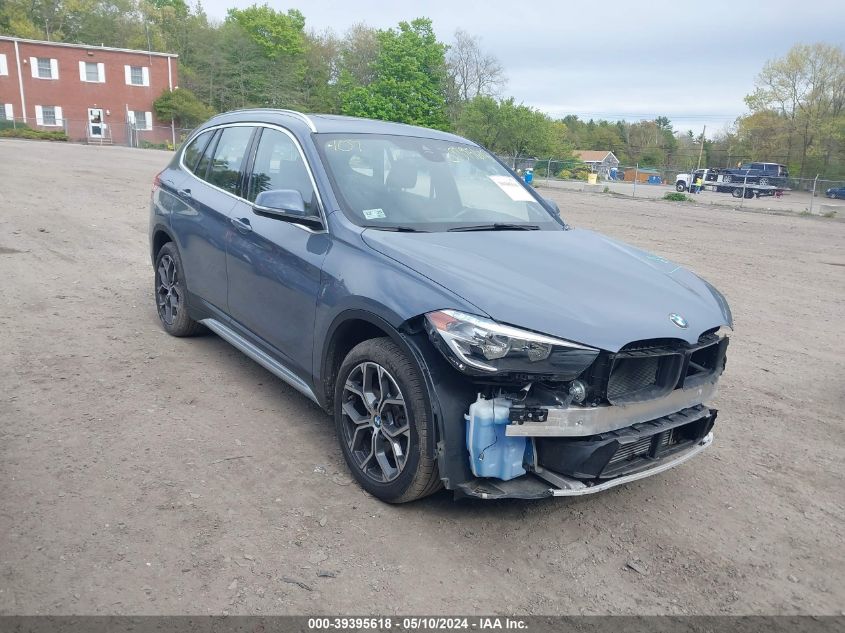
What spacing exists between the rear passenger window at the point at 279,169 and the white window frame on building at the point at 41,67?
184 feet

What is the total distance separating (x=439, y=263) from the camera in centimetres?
333

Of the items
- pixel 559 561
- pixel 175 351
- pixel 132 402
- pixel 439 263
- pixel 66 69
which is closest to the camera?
pixel 559 561

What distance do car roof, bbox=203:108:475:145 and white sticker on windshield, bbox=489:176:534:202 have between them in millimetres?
490

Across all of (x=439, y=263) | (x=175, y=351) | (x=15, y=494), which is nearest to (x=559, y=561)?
(x=439, y=263)

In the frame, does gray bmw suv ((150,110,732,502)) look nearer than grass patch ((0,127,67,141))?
Yes

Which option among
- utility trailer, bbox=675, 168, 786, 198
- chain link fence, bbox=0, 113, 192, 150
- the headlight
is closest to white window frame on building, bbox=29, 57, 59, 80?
chain link fence, bbox=0, 113, 192, 150

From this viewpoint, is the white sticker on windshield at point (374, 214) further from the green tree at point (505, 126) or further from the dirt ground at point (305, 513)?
the green tree at point (505, 126)

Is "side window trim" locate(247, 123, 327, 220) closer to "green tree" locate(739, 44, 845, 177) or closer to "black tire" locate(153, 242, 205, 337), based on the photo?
"black tire" locate(153, 242, 205, 337)

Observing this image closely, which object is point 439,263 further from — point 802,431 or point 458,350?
point 802,431

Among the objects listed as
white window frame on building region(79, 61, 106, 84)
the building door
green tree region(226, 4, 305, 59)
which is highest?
green tree region(226, 4, 305, 59)

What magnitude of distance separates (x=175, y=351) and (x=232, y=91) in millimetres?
66599

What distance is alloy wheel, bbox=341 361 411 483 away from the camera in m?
3.32

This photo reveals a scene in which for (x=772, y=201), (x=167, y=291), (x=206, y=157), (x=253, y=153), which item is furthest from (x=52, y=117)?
(x=253, y=153)

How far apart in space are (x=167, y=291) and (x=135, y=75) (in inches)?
2201
